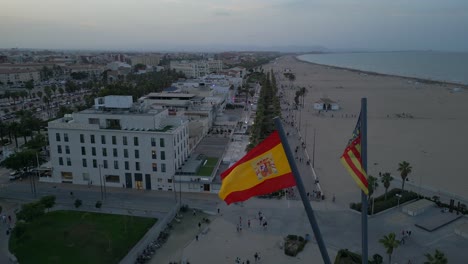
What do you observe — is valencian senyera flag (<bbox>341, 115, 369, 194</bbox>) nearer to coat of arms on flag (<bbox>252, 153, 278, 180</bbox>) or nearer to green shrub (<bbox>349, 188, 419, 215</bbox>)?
coat of arms on flag (<bbox>252, 153, 278, 180</bbox>)

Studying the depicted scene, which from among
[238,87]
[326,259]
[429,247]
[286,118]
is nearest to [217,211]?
[429,247]

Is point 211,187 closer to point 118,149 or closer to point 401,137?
point 118,149

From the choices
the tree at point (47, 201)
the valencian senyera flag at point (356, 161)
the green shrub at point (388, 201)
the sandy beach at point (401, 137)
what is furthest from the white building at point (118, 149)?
the valencian senyera flag at point (356, 161)

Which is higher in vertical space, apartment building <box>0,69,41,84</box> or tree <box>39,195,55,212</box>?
apartment building <box>0,69,41,84</box>

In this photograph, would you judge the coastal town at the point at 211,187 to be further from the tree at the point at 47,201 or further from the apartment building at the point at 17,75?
the apartment building at the point at 17,75

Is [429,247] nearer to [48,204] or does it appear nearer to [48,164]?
[48,204]

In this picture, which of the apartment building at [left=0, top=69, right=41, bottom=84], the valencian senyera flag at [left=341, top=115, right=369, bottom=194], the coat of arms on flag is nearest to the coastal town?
the valencian senyera flag at [left=341, top=115, right=369, bottom=194]

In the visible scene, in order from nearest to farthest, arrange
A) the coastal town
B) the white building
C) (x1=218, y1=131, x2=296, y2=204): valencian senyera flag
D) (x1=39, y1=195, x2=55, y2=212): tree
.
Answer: (x1=218, y1=131, x2=296, y2=204): valencian senyera flag → the coastal town → (x1=39, y1=195, x2=55, y2=212): tree → the white building
